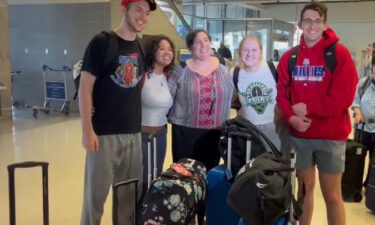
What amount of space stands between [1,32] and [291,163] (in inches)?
294

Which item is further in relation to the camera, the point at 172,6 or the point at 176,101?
the point at 172,6

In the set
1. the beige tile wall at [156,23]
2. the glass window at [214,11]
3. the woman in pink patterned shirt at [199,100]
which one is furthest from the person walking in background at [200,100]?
the glass window at [214,11]

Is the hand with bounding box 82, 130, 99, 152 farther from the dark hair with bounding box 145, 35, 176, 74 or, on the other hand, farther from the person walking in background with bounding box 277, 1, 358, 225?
the person walking in background with bounding box 277, 1, 358, 225

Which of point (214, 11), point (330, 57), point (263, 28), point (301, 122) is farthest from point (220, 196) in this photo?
point (214, 11)

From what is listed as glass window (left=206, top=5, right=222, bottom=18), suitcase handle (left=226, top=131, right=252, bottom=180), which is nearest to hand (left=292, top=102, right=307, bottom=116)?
suitcase handle (left=226, top=131, right=252, bottom=180)

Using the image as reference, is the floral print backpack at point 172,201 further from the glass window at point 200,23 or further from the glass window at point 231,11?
the glass window at point 231,11

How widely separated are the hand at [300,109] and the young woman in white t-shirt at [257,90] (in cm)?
27

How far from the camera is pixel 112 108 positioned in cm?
233

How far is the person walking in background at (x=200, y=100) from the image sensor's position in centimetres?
262

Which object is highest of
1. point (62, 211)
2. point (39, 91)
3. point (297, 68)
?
point (297, 68)

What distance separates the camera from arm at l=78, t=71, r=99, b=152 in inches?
88.2

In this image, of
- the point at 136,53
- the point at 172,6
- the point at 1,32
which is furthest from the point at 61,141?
the point at 172,6

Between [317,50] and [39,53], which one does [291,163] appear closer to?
[317,50]

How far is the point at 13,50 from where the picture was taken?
33.1 ft
